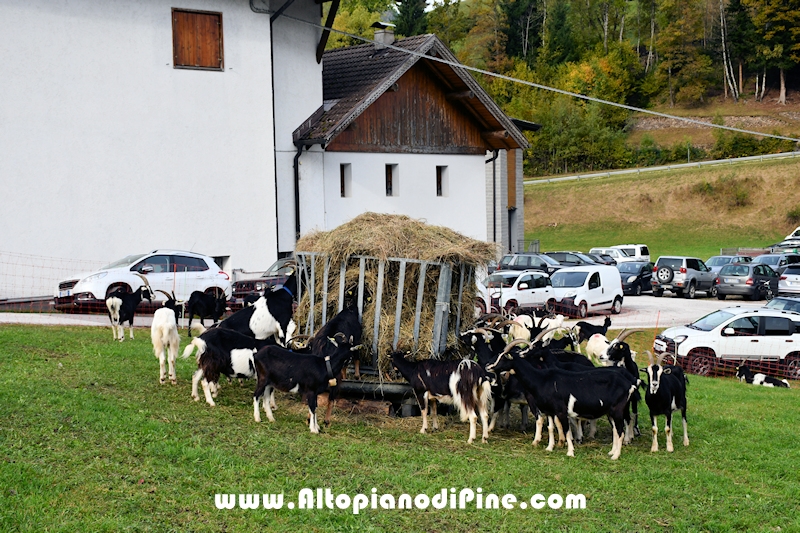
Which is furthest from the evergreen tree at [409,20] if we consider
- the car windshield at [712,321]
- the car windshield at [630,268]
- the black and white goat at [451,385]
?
the black and white goat at [451,385]

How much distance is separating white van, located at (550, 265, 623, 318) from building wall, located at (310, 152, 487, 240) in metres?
5.25

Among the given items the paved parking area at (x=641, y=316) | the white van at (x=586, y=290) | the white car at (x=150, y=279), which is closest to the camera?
the paved parking area at (x=641, y=316)

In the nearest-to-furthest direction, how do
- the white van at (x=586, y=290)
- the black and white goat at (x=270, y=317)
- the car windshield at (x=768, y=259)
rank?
the black and white goat at (x=270, y=317) → the white van at (x=586, y=290) → the car windshield at (x=768, y=259)

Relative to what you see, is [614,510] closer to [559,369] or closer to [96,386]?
[559,369]

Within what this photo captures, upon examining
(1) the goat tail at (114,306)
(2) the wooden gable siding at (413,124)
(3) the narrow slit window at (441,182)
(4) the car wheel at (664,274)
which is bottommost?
(4) the car wheel at (664,274)

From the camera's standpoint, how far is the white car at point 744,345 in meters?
22.1

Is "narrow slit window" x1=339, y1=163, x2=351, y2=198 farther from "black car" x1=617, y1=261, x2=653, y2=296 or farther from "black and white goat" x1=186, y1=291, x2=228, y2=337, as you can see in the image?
"black car" x1=617, y1=261, x2=653, y2=296

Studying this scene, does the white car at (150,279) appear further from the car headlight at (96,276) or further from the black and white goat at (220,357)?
the black and white goat at (220,357)

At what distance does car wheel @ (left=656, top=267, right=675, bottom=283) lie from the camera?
132ft

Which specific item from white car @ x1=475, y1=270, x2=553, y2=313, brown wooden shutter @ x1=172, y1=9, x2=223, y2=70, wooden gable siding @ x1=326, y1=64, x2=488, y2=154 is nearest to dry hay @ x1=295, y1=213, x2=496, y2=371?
brown wooden shutter @ x1=172, y1=9, x2=223, y2=70

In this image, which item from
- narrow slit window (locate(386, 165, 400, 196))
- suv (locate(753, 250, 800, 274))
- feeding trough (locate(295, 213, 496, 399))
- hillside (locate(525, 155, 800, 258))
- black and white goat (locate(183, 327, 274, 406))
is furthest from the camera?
hillside (locate(525, 155, 800, 258))

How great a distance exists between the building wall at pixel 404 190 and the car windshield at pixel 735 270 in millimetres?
10113

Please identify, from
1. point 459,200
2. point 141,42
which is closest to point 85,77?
point 141,42

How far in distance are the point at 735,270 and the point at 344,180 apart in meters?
16.8
